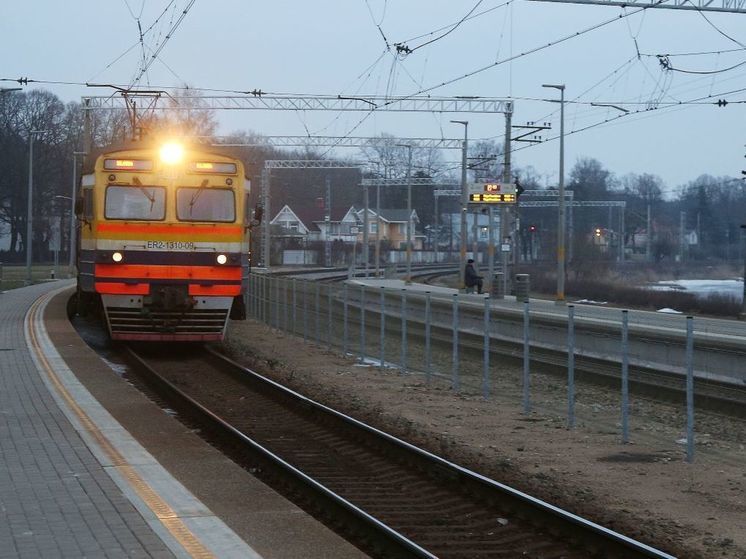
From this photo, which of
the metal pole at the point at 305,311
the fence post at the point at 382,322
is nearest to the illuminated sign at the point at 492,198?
the metal pole at the point at 305,311

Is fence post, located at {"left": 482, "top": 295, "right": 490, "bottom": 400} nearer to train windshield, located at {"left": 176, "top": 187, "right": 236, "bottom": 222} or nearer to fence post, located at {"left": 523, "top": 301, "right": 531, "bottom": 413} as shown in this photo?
fence post, located at {"left": 523, "top": 301, "right": 531, "bottom": 413}

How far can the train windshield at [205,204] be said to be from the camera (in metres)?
19.7

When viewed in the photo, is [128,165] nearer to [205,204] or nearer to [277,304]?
[205,204]

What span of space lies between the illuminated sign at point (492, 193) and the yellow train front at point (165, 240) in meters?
22.7

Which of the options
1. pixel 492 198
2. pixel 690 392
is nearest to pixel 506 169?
pixel 492 198

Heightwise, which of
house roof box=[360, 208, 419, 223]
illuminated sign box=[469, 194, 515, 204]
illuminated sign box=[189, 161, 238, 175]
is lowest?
illuminated sign box=[189, 161, 238, 175]

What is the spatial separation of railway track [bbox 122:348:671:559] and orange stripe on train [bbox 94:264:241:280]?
4.10 metres

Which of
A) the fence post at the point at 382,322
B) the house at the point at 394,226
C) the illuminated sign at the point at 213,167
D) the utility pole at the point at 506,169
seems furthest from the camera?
the house at the point at 394,226

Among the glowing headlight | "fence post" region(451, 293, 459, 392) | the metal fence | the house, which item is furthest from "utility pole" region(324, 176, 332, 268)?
"fence post" region(451, 293, 459, 392)

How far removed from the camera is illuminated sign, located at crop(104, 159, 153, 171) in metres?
19.6

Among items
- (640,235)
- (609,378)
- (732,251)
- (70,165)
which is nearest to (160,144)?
(609,378)

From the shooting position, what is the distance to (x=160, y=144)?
19.8 meters

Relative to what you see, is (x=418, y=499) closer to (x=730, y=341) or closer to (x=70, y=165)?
(x=730, y=341)

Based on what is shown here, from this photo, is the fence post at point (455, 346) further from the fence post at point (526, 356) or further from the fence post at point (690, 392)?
the fence post at point (690, 392)
